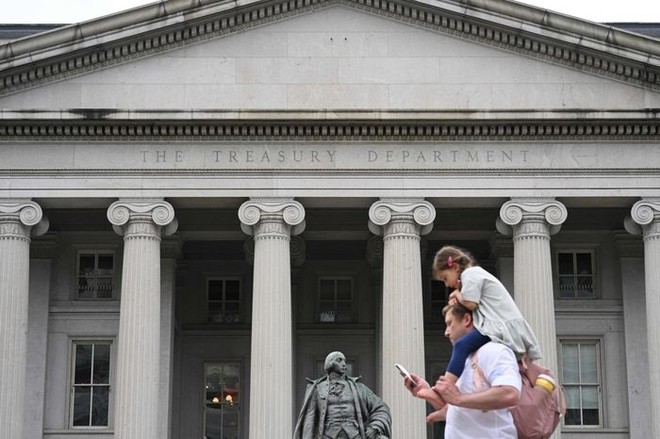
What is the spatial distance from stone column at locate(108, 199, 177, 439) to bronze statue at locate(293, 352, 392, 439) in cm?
1649

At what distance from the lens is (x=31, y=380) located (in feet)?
126

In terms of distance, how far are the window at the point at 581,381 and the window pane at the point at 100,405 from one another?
1287cm

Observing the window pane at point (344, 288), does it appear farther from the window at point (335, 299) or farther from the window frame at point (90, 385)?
the window frame at point (90, 385)

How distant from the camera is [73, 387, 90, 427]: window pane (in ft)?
127

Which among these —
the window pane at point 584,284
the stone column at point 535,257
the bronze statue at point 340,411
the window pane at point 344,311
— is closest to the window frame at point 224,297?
the window pane at point 344,311

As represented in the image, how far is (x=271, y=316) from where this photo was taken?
34375 millimetres

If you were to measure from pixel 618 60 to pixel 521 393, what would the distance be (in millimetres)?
30576

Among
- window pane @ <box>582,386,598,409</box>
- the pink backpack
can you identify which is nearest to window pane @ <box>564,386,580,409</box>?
window pane @ <box>582,386,598,409</box>

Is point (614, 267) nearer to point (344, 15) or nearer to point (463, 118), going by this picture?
point (463, 118)

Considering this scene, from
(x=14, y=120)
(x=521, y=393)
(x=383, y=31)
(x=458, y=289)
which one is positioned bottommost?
(x=521, y=393)

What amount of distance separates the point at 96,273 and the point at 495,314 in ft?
112

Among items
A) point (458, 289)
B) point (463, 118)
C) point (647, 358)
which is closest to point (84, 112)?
point (463, 118)

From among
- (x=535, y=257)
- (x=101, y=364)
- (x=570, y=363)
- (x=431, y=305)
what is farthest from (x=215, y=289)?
(x=535, y=257)

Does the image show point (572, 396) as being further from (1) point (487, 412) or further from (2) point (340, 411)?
(1) point (487, 412)
